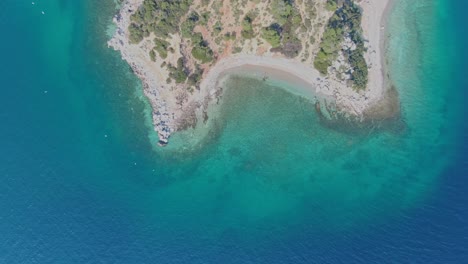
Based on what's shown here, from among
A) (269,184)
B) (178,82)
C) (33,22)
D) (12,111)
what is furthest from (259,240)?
(33,22)

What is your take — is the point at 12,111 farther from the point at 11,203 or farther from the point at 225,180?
the point at 225,180

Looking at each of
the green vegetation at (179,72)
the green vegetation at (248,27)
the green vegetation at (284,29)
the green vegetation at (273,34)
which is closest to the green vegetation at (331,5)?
the green vegetation at (284,29)

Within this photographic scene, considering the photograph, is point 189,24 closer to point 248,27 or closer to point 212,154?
point 248,27

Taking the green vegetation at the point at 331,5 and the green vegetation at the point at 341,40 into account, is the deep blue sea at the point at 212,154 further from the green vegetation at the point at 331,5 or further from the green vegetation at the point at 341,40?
the green vegetation at the point at 331,5

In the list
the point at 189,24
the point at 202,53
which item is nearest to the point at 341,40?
the point at 202,53

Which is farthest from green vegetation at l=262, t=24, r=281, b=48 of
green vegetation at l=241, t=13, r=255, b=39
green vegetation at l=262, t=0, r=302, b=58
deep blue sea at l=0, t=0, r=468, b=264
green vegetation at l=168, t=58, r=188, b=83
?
green vegetation at l=168, t=58, r=188, b=83

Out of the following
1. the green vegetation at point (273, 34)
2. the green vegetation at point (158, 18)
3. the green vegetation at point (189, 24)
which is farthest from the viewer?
the green vegetation at point (158, 18)
